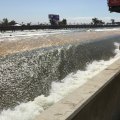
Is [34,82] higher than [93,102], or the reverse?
[93,102]

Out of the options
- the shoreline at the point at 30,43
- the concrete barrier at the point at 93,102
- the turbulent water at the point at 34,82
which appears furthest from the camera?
the shoreline at the point at 30,43

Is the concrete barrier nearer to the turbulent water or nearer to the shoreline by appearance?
the turbulent water

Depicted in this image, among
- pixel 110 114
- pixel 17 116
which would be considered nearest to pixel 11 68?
pixel 17 116

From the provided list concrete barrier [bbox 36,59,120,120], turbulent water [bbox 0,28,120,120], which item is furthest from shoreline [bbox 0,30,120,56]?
concrete barrier [bbox 36,59,120,120]

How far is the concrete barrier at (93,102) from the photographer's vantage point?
4.76 metres

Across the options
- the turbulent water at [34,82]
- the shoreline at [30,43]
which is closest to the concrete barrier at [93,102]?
the turbulent water at [34,82]

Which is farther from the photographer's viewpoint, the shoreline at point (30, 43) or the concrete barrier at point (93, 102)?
the shoreline at point (30, 43)

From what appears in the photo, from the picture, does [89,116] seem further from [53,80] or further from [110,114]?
[53,80]

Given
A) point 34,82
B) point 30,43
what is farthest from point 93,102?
point 30,43

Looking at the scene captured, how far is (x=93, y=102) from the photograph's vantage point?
5.75 metres

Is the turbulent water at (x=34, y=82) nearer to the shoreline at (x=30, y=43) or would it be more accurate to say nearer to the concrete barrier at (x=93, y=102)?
the concrete barrier at (x=93, y=102)

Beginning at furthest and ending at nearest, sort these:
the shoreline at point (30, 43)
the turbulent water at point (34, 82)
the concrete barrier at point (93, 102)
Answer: the shoreline at point (30, 43)
the turbulent water at point (34, 82)
the concrete barrier at point (93, 102)

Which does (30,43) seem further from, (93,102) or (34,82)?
(93,102)

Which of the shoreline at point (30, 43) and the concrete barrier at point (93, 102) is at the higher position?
the concrete barrier at point (93, 102)
